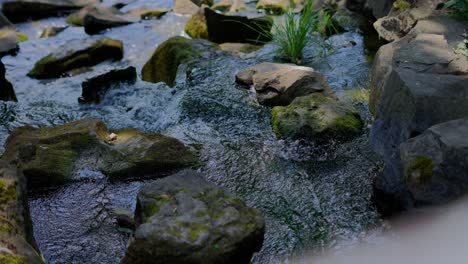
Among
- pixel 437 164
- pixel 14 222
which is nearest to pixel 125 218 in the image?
pixel 14 222

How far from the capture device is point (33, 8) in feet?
36.9

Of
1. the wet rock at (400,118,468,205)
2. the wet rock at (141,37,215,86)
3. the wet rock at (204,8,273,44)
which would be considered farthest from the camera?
the wet rock at (204,8,273,44)

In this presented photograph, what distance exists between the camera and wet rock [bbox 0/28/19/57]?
8.90m

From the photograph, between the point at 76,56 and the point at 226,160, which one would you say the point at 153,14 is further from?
the point at 226,160

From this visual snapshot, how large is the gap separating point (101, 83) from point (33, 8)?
5578 millimetres

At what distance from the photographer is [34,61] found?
28.2ft

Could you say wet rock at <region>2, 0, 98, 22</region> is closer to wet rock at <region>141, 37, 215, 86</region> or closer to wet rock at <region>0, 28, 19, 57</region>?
wet rock at <region>0, 28, 19, 57</region>

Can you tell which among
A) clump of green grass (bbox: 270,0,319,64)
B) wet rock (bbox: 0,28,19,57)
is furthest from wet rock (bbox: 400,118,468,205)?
wet rock (bbox: 0,28,19,57)

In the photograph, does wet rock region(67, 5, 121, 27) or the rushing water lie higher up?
the rushing water

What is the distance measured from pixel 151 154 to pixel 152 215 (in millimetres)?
1382

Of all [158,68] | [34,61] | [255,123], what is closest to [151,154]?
[255,123]

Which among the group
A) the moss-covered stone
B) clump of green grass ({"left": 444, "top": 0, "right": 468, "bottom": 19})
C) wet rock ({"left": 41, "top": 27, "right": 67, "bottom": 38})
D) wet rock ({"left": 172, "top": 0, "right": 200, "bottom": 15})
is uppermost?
clump of green grass ({"left": 444, "top": 0, "right": 468, "bottom": 19})

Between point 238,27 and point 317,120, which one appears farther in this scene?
point 238,27

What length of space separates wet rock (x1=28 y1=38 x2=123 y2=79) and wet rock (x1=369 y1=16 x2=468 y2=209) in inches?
192
